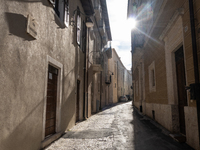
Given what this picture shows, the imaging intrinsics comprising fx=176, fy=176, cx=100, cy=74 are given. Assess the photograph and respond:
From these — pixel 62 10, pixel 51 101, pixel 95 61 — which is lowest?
pixel 51 101

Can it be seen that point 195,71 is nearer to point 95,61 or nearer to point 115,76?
point 95,61

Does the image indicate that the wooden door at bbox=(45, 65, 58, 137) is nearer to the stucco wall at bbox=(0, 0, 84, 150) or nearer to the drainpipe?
the stucco wall at bbox=(0, 0, 84, 150)

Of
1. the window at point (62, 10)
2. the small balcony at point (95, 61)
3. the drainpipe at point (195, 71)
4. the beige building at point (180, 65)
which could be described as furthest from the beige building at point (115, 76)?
the drainpipe at point (195, 71)

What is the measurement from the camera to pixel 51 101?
548 cm

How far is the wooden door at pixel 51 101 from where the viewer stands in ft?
16.9

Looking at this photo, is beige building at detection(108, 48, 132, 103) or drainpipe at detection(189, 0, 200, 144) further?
beige building at detection(108, 48, 132, 103)

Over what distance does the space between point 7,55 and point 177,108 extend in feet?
17.7

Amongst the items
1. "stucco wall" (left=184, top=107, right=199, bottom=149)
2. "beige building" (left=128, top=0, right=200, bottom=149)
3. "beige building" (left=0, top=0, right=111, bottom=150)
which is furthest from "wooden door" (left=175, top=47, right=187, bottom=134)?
"beige building" (left=0, top=0, right=111, bottom=150)

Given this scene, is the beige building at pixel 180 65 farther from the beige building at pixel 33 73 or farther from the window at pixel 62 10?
the beige building at pixel 33 73

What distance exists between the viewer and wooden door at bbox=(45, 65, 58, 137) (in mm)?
5164

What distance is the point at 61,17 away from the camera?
613 centimetres

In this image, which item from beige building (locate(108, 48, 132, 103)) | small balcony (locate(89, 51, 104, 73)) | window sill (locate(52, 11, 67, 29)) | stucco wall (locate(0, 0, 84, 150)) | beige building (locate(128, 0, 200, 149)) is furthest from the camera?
beige building (locate(108, 48, 132, 103))

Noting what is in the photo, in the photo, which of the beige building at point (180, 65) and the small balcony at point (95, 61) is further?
the small balcony at point (95, 61)

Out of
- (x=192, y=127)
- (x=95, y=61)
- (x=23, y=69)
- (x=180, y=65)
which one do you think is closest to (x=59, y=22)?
(x=23, y=69)
